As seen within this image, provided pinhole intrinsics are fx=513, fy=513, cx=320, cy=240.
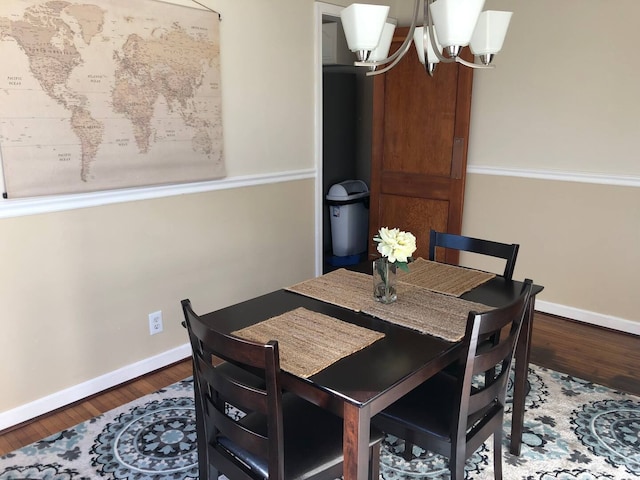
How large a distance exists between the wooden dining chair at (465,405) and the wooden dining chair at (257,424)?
5.6 inches

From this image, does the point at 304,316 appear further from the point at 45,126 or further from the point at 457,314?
the point at 45,126

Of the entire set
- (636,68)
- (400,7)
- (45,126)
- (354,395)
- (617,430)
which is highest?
(400,7)

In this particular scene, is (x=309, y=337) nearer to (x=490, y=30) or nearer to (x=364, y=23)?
(x=364, y=23)

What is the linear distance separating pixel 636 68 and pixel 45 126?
325 centimetres

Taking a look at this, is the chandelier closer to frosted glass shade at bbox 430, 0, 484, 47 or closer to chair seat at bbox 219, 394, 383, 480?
frosted glass shade at bbox 430, 0, 484, 47

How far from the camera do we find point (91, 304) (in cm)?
256

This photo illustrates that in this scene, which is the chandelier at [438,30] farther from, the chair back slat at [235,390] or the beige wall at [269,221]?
the beige wall at [269,221]

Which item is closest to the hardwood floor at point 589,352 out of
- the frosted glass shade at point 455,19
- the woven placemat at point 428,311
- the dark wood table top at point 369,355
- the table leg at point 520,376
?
the table leg at point 520,376

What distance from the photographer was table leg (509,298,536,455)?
199 cm

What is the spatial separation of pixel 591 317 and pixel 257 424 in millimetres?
2769

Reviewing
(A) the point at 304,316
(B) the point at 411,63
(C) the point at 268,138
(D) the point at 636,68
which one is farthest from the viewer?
(B) the point at 411,63

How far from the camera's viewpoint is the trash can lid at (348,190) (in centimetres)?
477

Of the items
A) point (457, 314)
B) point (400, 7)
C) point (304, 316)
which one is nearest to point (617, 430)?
point (457, 314)

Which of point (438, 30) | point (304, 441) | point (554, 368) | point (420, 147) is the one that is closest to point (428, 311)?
point (304, 441)
